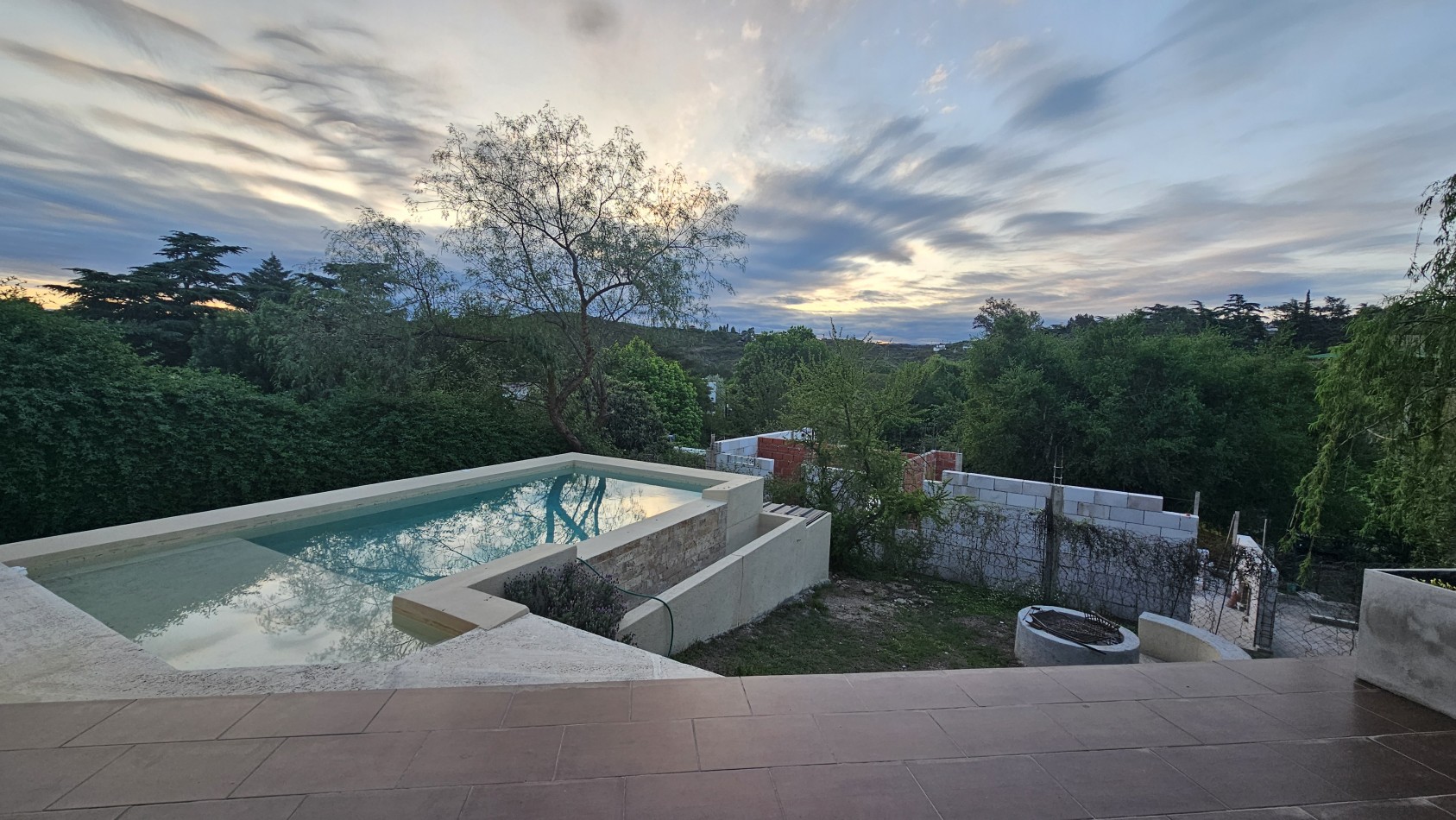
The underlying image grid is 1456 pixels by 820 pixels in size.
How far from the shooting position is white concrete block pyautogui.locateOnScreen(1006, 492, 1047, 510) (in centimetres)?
944

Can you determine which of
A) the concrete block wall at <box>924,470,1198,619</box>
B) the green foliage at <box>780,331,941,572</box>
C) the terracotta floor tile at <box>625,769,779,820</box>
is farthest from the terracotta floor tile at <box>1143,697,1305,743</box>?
the concrete block wall at <box>924,470,1198,619</box>

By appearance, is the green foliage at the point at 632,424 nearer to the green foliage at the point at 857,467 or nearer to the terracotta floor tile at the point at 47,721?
the green foliage at the point at 857,467

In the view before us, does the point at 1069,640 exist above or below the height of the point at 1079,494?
below

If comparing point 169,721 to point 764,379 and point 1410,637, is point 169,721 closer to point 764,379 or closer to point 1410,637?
point 1410,637

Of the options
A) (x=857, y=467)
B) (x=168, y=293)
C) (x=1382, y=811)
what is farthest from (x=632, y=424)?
(x=168, y=293)

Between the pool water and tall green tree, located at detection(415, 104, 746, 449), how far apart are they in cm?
464

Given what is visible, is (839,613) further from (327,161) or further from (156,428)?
(327,161)

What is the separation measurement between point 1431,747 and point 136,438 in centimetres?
990

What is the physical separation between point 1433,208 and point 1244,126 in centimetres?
414

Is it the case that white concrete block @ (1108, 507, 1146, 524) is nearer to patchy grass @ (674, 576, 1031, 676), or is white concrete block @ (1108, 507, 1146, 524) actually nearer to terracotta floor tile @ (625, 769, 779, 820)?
patchy grass @ (674, 576, 1031, 676)

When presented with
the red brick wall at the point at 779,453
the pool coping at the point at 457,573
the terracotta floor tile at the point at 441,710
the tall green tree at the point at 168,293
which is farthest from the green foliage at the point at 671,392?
the terracotta floor tile at the point at 441,710

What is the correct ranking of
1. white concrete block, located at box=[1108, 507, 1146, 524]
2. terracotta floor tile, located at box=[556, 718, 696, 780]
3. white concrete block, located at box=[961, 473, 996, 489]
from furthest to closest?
white concrete block, located at box=[961, 473, 996, 489] < white concrete block, located at box=[1108, 507, 1146, 524] < terracotta floor tile, located at box=[556, 718, 696, 780]

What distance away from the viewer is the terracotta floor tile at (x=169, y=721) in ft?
6.18

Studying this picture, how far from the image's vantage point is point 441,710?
208 cm
